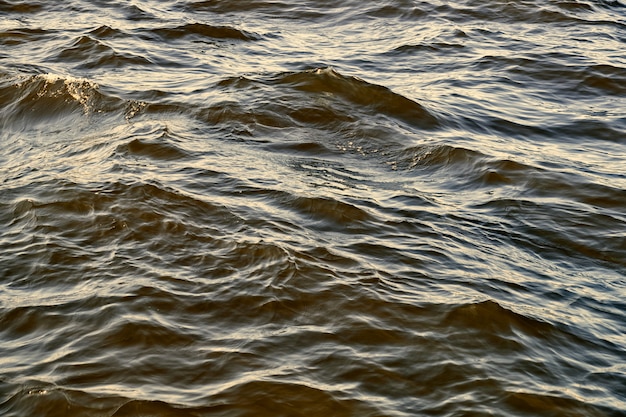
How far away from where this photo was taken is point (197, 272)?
493 centimetres

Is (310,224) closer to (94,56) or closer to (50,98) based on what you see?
(50,98)

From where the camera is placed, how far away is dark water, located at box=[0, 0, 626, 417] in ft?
13.2

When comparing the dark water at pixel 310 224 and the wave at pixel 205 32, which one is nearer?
the dark water at pixel 310 224

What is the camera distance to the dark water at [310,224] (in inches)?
159

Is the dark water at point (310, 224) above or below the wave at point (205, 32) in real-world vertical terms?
below

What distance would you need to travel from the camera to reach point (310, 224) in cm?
554

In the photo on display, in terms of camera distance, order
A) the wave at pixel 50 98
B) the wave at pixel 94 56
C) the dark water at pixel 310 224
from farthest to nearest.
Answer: the wave at pixel 94 56
the wave at pixel 50 98
the dark water at pixel 310 224

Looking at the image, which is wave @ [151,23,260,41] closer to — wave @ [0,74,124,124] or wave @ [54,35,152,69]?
wave @ [54,35,152,69]

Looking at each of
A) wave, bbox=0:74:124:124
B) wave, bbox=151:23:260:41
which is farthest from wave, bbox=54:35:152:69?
wave, bbox=151:23:260:41

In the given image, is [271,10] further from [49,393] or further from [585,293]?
[49,393]

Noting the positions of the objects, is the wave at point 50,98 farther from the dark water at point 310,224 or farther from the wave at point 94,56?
the wave at point 94,56

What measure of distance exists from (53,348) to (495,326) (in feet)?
6.95

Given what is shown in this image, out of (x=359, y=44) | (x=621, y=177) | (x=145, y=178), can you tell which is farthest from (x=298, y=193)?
(x=359, y=44)

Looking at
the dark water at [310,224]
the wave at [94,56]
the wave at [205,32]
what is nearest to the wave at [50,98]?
the dark water at [310,224]
